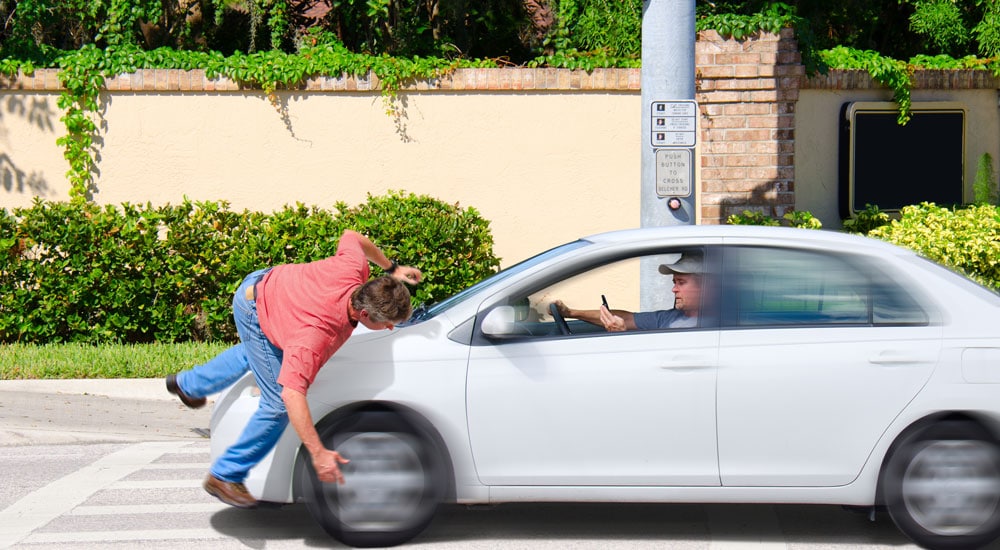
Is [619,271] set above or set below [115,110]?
below

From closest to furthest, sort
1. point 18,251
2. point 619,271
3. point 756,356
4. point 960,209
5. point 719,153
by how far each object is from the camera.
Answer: point 756,356 < point 619,271 < point 18,251 < point 719,153 < point 960,209

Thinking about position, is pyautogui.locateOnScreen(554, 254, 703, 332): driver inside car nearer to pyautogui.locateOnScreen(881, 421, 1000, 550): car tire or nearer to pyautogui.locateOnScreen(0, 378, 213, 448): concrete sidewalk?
pyautogui.locateOnScreen(881, 421, 1000, 550): car tire

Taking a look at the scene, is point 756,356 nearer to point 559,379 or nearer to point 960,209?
point 559,379

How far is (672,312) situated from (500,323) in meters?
0.89

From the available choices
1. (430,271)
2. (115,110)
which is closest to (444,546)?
(430,271)

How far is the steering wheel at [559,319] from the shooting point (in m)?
5.75

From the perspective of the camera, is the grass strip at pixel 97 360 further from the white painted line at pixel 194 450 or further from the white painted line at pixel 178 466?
the white painted line at pixel 178 466

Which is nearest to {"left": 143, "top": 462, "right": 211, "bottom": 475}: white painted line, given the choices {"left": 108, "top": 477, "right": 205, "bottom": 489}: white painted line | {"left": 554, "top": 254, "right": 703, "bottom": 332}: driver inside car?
{"left": 108, "top": 477, "right": 205, "bottom": 489}: white painted line

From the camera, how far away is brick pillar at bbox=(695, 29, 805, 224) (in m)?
11.4

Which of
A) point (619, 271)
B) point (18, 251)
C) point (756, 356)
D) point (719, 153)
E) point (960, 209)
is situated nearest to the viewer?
point (756, 356)

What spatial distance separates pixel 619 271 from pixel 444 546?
159 cm

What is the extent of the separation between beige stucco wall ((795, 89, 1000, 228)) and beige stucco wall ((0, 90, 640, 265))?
1.67m

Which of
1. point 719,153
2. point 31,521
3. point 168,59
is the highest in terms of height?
point 168,59

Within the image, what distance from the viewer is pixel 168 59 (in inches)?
461
